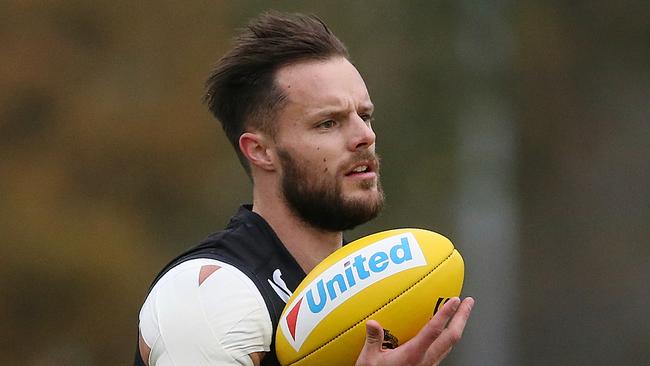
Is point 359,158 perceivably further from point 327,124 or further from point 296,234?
point 296,234

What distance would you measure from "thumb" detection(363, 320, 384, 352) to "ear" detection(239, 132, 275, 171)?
852 mm

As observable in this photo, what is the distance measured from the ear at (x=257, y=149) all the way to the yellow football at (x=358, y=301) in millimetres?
588

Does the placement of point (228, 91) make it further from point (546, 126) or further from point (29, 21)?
point (546, 126)

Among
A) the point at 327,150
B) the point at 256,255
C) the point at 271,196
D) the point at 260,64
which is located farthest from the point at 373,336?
the point at 260,64

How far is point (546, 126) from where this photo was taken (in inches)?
683

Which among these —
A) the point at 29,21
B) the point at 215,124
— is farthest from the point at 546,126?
the point at 29,21

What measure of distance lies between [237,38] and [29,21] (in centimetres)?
1073

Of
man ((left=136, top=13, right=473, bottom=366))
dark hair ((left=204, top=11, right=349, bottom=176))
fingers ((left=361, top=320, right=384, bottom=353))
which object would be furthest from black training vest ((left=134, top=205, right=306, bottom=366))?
fingers ((left=361, top=320, right=384, bottom=353))

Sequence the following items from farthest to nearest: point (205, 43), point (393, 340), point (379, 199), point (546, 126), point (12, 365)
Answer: point (546, 126), point (205, 43), point (12, 365), point (379, 199), point (393, 340)

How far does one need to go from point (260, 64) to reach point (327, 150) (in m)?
0.40

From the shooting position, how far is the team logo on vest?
4.03m

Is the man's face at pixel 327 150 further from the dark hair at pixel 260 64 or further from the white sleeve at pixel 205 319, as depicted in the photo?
the white sleeve at pixel 205 319

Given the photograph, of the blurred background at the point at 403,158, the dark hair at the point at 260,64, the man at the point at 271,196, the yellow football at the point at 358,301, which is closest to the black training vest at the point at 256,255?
the man at the point at 271,196

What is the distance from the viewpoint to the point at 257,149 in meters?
4.61
